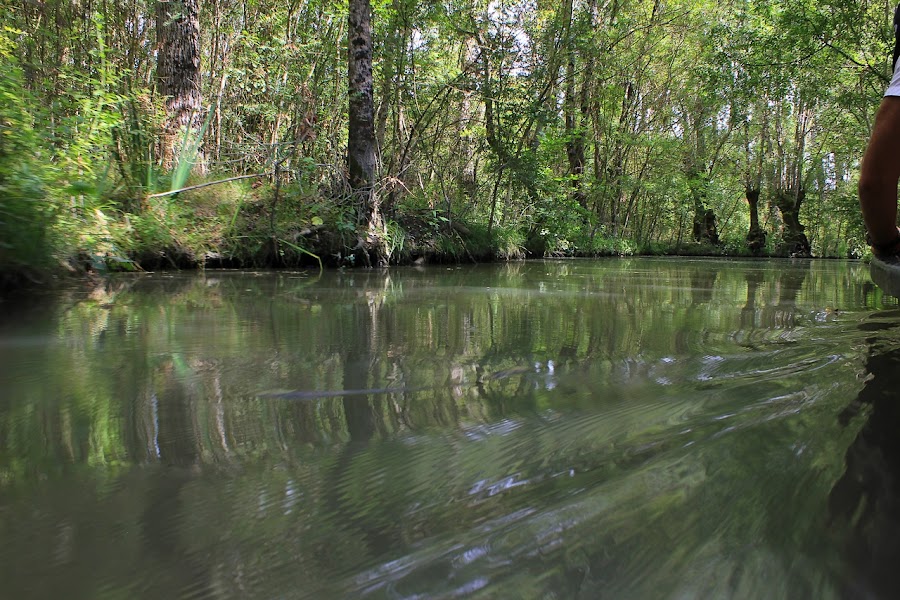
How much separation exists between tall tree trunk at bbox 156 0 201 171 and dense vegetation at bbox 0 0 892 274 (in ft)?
0.07

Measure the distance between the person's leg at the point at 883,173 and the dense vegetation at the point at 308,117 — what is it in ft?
12.1

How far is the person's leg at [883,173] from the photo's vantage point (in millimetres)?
1688

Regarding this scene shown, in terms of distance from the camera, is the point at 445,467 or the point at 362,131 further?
the point at 362,131

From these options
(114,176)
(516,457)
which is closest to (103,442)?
(516,457)

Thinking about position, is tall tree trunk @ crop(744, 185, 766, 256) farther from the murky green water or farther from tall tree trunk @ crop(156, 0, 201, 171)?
the murky green water

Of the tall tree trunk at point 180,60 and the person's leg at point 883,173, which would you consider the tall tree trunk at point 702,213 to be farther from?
the person's leg at point 883,173

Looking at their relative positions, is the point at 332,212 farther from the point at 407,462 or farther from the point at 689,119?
the point at 689,119

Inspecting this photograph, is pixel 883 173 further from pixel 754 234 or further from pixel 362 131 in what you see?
pixel 754 234

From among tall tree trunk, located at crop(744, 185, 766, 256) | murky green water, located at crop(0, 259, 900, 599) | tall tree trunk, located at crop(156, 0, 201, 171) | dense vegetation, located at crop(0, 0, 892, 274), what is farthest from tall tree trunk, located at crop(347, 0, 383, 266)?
tall tree trunk, located at crop(744, 185, 766, 256)

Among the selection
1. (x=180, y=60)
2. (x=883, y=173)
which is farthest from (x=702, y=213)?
(x=883, y=173)

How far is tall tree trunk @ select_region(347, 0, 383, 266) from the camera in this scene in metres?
6.47

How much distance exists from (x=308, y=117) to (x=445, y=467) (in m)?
6.51

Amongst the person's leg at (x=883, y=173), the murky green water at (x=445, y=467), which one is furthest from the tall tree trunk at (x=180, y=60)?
the person's leg at (x=883, y=173)

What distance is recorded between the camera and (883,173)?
5.78 feet
